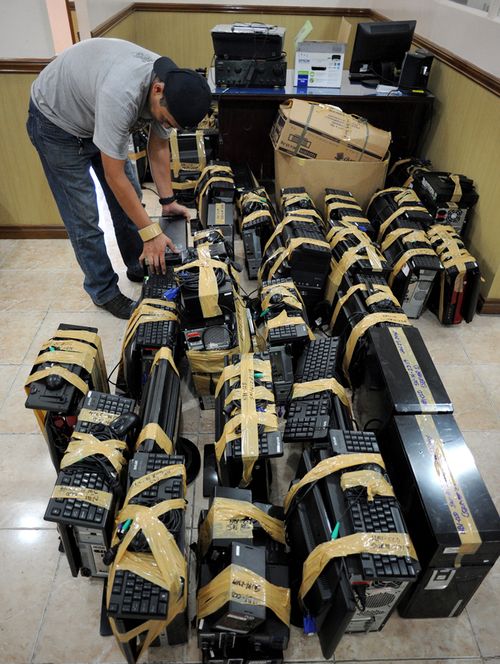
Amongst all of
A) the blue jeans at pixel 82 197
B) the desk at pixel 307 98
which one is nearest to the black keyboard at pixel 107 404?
the blue jeans at pixel 82 197

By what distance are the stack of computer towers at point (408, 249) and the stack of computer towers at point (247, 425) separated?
126 centimetres

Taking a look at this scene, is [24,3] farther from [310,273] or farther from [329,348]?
[329,348]

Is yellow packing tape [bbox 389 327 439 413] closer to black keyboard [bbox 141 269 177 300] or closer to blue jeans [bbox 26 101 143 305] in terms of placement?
black keyboard [bbox 141 269 177 300]

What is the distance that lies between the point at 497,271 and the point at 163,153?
192cm

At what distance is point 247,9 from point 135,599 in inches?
223

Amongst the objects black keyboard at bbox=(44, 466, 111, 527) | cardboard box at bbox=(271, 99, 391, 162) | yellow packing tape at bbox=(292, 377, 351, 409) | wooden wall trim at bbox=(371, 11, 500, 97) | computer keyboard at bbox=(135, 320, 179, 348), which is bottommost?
yellow packing tape at bbox=(292, 377, 351, 409)

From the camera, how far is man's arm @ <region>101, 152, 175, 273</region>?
2.00 m

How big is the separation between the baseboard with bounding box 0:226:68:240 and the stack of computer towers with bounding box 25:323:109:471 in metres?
1.72

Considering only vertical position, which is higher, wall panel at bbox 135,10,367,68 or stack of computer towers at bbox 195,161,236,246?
wall panel at bbox 135,10,367,68

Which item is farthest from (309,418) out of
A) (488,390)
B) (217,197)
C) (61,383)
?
(217,197)

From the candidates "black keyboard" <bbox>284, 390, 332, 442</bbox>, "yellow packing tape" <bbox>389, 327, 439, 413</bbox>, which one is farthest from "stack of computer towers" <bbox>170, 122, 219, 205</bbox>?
"black keyboard" <bbox>284, 390, 332, 442</bbox>

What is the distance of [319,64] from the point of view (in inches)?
141

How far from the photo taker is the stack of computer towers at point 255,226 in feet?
10.0

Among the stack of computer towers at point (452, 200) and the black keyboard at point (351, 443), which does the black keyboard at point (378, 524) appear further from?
the stack of computer towers at point (452, 200)
